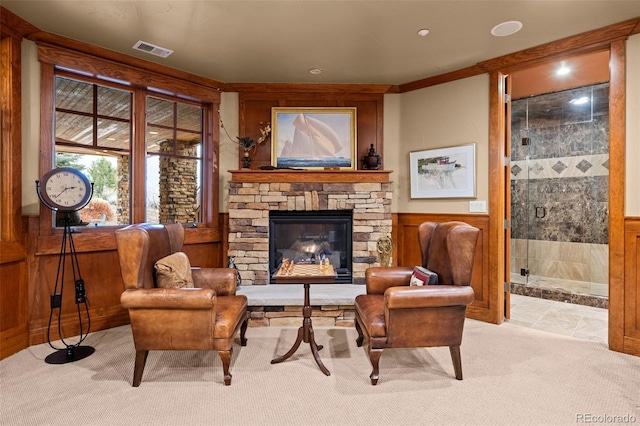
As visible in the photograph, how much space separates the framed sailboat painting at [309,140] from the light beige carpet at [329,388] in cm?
215

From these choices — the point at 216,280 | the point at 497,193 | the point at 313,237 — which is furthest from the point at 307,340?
the point at 497,193

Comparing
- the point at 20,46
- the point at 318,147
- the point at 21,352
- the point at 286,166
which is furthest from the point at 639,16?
the point at 21,352

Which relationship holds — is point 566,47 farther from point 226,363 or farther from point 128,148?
point 128,148

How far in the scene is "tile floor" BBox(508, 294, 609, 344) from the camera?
3.29m

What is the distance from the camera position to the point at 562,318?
3.73 meters

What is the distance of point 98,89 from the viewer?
3.43 meters

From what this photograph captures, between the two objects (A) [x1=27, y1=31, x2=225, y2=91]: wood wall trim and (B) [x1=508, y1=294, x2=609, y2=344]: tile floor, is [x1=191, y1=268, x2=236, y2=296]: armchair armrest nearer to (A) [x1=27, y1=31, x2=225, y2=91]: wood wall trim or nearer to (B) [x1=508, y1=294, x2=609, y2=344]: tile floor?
(A) [x1=27, y1=31, x2=225, y2=91]: wood wall trim

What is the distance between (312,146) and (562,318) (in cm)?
345

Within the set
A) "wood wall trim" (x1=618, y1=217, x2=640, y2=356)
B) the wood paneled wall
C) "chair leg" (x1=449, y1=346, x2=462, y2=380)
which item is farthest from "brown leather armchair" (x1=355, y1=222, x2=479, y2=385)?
the wood paneled wall

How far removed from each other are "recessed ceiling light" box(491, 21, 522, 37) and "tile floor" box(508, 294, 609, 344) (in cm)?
283

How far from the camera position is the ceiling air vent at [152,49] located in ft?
10.3

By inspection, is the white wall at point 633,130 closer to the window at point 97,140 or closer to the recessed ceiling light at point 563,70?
the recessed ceiling light at point 563,70

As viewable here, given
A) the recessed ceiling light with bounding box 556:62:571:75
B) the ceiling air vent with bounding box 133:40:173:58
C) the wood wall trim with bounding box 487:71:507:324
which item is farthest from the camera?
the recessed ceiling light with bounding box 556:62:571:75

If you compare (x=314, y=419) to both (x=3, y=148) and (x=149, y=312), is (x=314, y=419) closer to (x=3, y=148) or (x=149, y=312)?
(x=149, y=312)
